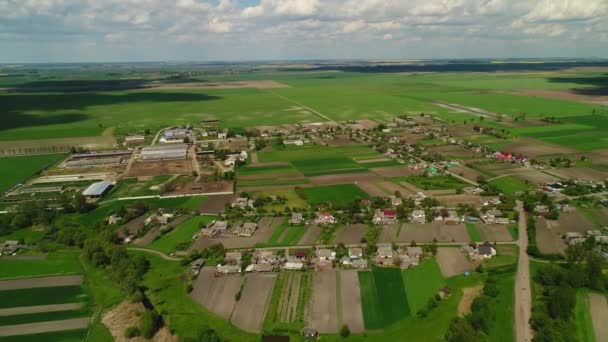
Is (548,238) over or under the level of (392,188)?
under

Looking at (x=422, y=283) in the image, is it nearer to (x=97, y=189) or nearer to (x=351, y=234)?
(x=351, y=234)

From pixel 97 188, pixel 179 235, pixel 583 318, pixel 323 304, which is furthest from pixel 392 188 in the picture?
pixel 97 188

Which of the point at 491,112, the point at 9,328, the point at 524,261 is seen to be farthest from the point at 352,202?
the point at 491,112

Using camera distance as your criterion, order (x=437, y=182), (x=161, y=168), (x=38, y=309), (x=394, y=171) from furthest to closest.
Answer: (x=161, y=168), (x=394, y=171), (x=437, y=182), (x=38, y=309)

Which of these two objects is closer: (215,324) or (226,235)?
(215,324)

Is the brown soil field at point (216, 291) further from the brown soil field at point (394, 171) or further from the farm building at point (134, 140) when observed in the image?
the farm building at point (134, 140)

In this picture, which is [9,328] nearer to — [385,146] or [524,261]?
[524,261]
